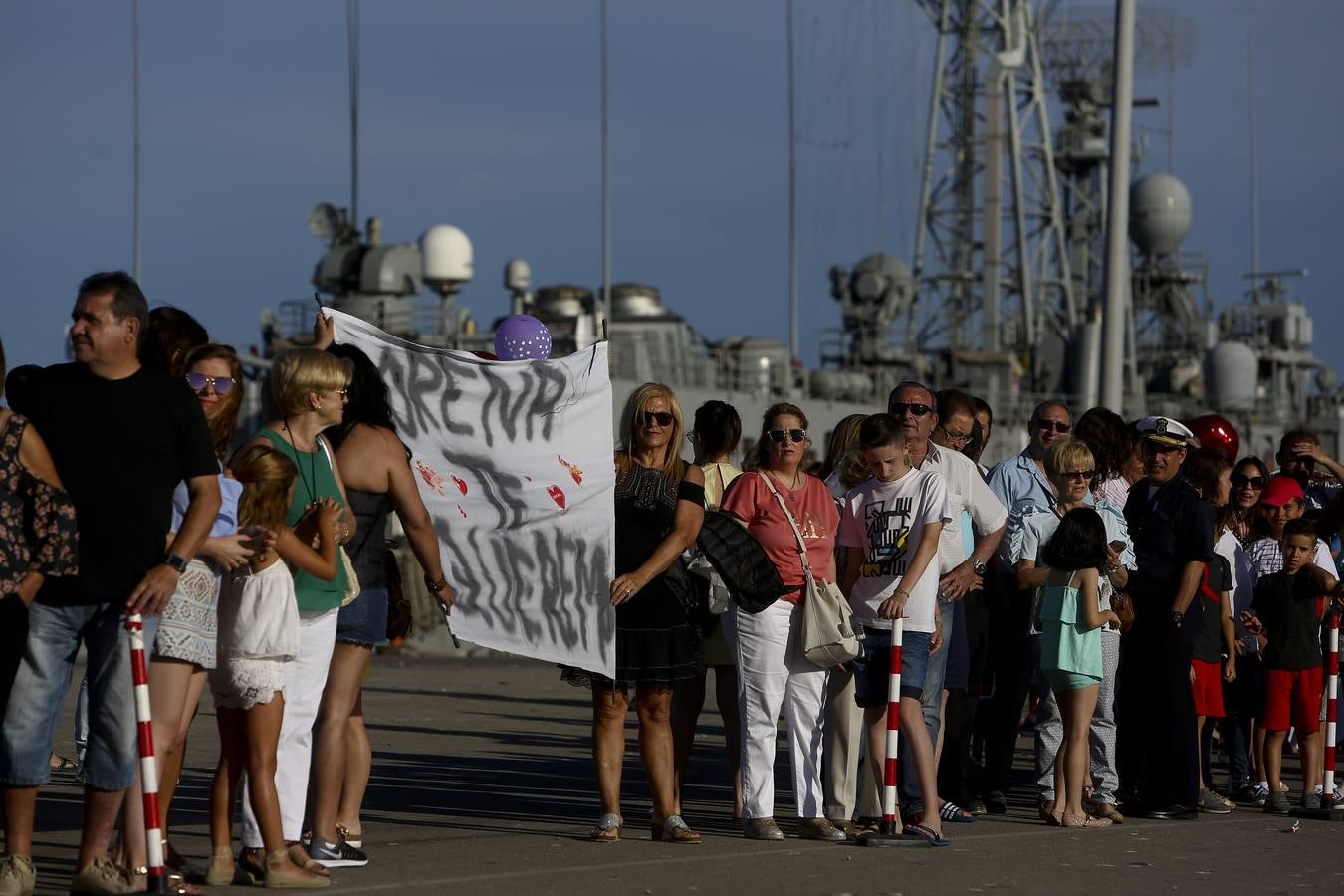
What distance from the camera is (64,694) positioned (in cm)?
692

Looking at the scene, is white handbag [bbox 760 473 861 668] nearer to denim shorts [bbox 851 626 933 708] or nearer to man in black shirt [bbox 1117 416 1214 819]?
denim shorts [bbox 851 626 933 708]

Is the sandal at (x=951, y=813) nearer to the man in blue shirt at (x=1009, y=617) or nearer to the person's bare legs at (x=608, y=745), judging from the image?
the man in blue shirt at (x=1009, y=617)

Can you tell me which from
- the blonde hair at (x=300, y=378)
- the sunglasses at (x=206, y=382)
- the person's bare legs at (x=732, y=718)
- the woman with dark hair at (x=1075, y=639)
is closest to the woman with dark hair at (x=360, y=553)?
the blonde hair at (x=300, y=378)

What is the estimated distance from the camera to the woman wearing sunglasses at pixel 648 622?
8852mm

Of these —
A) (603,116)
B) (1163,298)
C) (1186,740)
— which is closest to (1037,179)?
(1163,298)

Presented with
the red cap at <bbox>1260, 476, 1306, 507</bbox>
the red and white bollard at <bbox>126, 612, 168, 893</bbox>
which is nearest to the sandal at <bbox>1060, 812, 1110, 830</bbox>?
the red cap at <bbox>1260, 476, 1306, 507</bbox>

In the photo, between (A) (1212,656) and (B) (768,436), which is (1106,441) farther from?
(B) (768,436)

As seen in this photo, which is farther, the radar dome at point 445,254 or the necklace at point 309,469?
the radar dome at point 445,254

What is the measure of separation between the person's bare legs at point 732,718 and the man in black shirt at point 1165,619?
2.18 meters

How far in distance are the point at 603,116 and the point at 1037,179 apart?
25351 millimetres

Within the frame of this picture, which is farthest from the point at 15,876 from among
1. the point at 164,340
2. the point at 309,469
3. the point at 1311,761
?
the point at 1311,761

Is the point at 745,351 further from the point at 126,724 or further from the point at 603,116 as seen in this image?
the point at 126,724

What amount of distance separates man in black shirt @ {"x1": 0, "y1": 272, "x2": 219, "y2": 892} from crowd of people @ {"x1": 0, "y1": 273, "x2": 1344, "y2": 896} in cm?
1

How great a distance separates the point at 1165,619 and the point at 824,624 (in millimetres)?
2401
